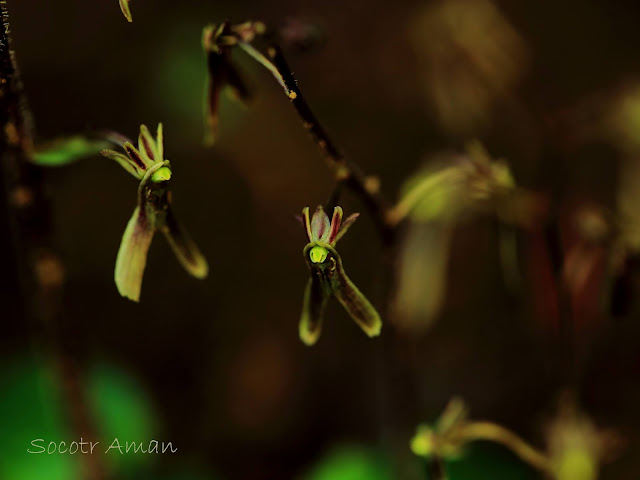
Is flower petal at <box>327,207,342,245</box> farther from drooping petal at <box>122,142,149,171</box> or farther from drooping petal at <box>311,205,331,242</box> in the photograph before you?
drooping petal at <box>122,142,149,171</box>

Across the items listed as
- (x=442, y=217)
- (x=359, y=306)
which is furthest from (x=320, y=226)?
(x=442, y=217)

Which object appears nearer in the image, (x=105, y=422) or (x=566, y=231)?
(x=105, y=422)

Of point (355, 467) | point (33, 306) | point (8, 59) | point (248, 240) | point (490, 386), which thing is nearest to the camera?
point (8, 59)

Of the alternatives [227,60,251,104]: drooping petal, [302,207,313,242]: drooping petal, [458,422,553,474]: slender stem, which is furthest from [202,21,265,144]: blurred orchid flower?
[458,422,553,474]: slender stem

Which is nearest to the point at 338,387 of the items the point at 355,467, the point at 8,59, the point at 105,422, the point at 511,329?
the point at 355,467

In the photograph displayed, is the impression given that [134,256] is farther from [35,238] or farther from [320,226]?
[35,238]

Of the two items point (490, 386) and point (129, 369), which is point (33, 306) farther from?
point (490, 386)

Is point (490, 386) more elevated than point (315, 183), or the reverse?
point (315, 183)
